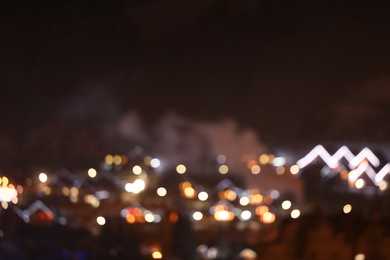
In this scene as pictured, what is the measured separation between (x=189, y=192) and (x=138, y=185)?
1.81 ft

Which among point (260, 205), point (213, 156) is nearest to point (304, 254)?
point (260, 205)

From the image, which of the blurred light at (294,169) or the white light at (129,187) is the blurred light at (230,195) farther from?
the white light at (129,187)

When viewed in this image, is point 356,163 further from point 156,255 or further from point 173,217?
point 156,255

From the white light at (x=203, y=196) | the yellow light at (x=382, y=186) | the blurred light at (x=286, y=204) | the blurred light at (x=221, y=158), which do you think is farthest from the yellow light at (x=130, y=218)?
the yellow light at (x=382, y=186)

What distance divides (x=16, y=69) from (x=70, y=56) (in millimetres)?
425

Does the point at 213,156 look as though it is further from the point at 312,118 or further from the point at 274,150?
the point at 312,118

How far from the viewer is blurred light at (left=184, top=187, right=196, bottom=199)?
642cm

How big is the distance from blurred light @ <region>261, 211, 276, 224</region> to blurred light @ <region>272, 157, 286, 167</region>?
548 millimetres

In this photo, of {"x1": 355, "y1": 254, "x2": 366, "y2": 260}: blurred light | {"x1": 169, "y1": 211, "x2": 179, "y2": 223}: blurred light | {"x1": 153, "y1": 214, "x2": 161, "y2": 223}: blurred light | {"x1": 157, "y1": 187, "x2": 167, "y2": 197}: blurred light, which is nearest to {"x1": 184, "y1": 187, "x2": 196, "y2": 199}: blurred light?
{"x1": 157, "y1": 187, "x2": 167, "y2": 197}: blurred light

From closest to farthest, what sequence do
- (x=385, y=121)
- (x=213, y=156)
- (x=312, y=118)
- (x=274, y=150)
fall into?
1. (x=385, y=121)
2. (x=312, y=118)
3. (x=274, y=150)
4. (x=213, y=156)

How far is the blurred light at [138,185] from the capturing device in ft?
21.8

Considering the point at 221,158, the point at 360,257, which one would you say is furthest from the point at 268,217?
the point at 360,257

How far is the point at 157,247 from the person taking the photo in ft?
15.4

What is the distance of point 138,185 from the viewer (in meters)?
6.79
